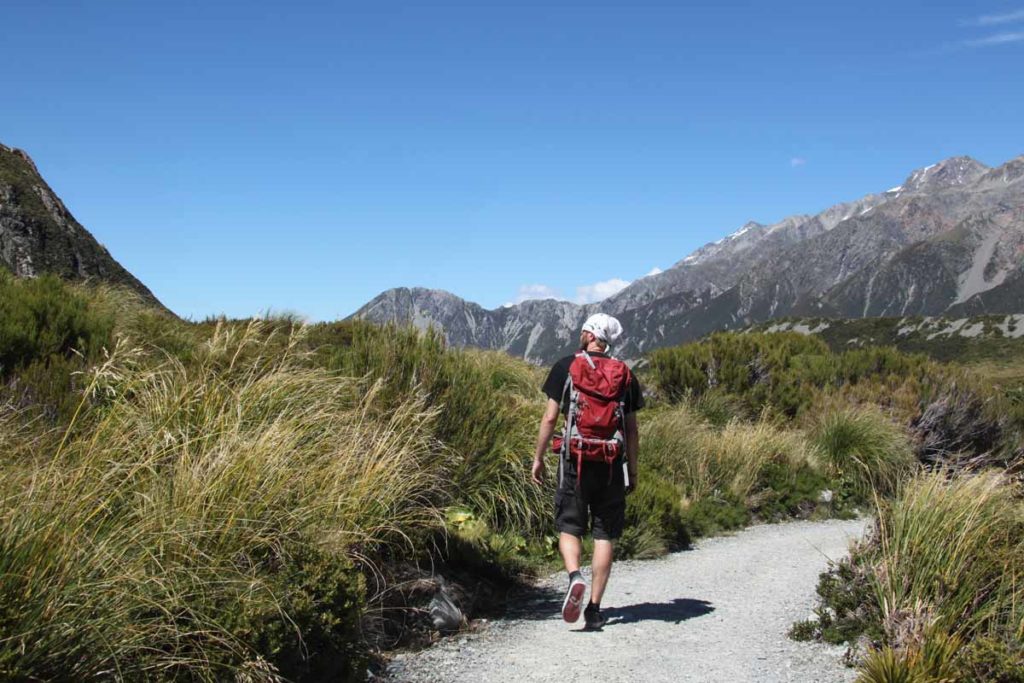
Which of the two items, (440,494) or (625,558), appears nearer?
(440,494)

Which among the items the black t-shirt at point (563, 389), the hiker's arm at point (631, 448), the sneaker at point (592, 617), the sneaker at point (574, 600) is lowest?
the sneaker at point (592, 617)

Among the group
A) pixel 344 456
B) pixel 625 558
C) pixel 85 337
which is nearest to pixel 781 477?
pixel 625 558

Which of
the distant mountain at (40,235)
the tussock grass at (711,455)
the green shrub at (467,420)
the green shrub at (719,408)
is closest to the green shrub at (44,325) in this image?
the green shrub at (467,420)

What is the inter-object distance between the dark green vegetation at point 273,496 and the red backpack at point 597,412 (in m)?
1.07

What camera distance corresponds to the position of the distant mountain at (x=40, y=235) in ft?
62.7

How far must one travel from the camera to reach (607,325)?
6.02m

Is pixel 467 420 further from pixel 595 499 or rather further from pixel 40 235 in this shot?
pixel 40 235

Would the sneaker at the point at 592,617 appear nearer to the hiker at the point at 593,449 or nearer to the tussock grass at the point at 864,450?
the hiker at the point at 593,449

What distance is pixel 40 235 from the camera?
20.0m

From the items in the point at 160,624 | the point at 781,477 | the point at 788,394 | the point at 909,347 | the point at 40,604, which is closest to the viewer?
the point at 40,604

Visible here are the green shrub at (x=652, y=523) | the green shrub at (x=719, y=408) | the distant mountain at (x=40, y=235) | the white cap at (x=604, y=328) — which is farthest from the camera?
the distant mountain at (x=40, y=235)

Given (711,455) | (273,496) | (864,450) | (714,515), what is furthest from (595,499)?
(864,450)

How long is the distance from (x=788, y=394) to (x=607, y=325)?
9863 mm

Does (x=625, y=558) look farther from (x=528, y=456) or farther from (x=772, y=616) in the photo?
(x=772, y=616)
